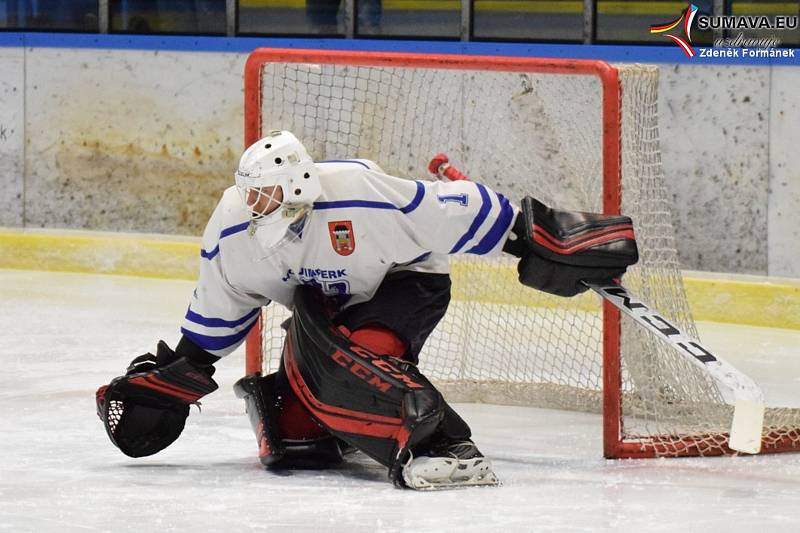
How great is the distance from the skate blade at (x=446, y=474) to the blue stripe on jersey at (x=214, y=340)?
0.53 m

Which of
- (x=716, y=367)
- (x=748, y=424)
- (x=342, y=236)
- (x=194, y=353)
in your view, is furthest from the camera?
(x=194, y=353)

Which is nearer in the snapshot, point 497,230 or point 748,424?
point 748,424

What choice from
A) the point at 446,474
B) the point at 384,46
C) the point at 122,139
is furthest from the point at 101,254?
the point at 446,474

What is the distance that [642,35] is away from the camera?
638 cm

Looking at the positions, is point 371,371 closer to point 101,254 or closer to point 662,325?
point 662,325

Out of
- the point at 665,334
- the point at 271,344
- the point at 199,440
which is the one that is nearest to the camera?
the point at 665,334

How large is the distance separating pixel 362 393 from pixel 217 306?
0.40m

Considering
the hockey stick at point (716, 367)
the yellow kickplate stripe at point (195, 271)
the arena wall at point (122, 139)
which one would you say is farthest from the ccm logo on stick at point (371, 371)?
the arena wall at point (122, 139)

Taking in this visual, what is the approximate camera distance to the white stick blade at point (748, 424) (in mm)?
3033

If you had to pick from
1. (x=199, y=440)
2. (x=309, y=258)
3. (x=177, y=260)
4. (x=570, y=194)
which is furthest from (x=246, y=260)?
(x=177, y=260)

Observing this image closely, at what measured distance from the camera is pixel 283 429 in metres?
3.59

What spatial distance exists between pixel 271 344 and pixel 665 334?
1.33 m

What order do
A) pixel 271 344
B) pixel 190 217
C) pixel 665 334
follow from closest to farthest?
pixel 665 334 → pixel 271 344 → pixel 190 217

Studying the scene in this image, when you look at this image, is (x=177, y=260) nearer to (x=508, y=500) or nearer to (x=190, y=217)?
(x=190, y=217)
